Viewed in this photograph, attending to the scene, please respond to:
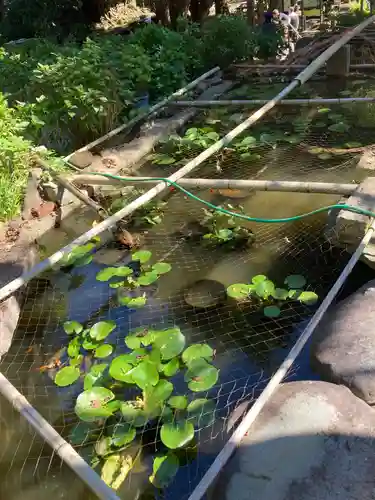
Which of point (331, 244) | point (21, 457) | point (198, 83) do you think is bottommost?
point (21, 457)

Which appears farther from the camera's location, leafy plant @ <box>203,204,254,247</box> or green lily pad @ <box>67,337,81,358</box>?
leafy plant @ <box>203,204,254,247</box>

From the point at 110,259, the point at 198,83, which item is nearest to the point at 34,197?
the point at 110,259

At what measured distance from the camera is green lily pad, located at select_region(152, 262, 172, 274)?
4.43 metres

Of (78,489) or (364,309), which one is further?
(364,309)

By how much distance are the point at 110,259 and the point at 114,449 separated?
7.09 feet

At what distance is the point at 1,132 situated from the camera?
491 centimetres

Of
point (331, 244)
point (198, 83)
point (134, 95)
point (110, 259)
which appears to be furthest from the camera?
point (198, 83)

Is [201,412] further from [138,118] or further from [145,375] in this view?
[138,118]

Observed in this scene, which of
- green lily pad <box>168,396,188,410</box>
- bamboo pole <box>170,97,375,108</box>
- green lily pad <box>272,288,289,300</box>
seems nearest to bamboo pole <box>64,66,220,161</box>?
bamboo pole <box>170,97,375,108</box>

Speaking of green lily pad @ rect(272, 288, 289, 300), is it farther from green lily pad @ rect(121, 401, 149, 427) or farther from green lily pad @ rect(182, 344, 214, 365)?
green lily pad @ rect(121, 401, 149, 427)

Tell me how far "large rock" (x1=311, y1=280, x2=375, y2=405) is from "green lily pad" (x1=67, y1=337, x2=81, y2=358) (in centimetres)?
164

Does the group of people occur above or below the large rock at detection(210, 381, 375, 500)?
above

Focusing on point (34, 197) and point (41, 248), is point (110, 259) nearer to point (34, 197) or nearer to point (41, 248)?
point (41, 248)

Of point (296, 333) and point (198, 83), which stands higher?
point (198, 83)
